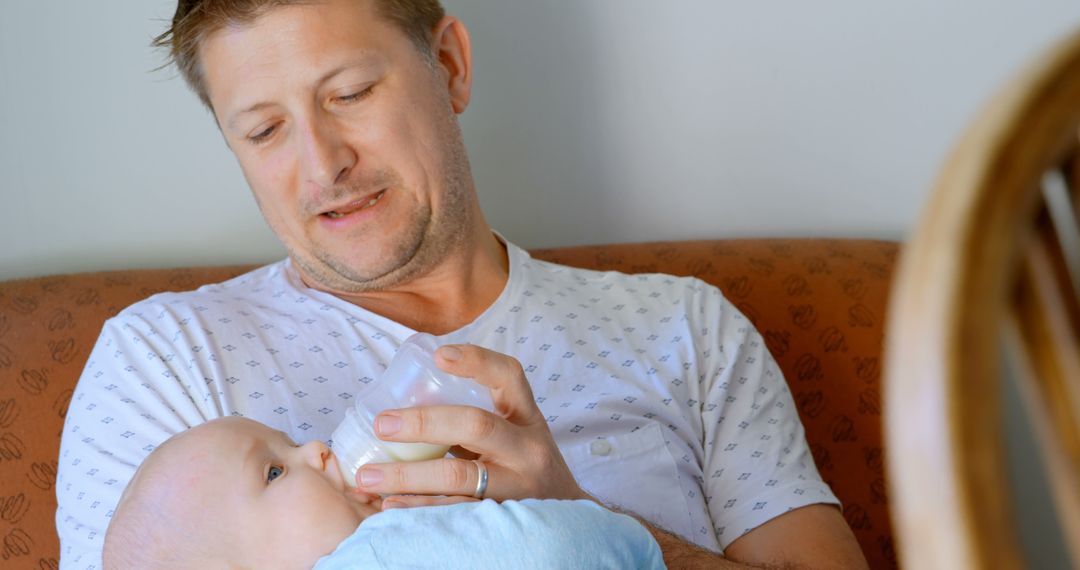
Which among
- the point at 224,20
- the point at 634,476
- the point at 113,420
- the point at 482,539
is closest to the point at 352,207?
the point at 224,20

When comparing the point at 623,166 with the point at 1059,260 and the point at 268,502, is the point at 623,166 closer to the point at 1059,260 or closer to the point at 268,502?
the point at 268,502

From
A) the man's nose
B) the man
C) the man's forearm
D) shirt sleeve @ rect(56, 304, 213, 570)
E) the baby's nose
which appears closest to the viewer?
the baby's nose

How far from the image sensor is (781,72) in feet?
7.70

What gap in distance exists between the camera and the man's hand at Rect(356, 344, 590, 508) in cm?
106

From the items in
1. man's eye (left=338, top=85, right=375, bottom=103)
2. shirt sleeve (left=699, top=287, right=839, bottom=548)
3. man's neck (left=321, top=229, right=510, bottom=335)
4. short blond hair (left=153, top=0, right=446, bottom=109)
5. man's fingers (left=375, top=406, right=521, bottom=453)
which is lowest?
shirt sleeve (left=699, top=287, right=839, bottom=548)

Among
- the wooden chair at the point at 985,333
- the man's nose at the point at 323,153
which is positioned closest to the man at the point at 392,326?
the man's nose at the point at 323,153

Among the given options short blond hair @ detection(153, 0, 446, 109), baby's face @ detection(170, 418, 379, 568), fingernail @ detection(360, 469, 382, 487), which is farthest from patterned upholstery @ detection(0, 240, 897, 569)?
fingernail @ detection(360, 469, 382, 487)

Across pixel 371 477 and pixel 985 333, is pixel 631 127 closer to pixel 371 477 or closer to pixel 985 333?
pixel 371 477

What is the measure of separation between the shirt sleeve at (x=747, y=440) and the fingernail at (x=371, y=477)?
0.78m

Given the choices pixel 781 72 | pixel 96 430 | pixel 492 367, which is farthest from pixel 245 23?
pixel 781 72

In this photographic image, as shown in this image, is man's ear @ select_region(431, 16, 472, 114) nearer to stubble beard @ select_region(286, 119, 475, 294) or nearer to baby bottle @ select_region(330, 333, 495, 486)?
stubble beard @ select_region(286, 119, 475, 294)

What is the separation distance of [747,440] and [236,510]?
0.90 m

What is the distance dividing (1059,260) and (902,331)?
13cm

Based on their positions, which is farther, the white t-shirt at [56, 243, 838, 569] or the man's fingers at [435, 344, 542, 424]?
the white t-shirt at [56, 243, 838, 569]
